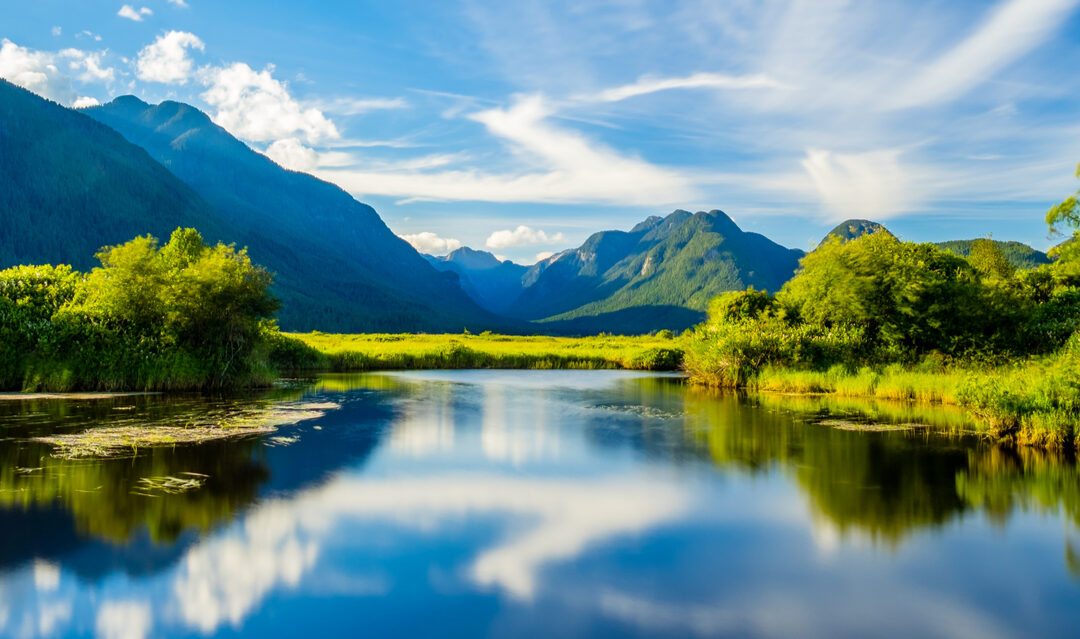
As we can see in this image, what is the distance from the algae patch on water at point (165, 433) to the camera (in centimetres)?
1664

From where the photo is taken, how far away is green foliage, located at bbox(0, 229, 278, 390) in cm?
2819

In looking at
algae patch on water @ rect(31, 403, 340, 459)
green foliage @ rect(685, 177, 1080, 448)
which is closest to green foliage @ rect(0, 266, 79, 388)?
algae patch on water @ rect(31, 403, 340, 459)

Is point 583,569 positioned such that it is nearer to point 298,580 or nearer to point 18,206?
point 298,580

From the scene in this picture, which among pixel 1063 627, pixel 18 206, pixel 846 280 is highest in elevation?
pixel 18 206

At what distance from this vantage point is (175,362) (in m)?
30.6

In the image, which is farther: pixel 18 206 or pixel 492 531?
pixel 18 206

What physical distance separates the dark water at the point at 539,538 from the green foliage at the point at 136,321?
819 centimetres

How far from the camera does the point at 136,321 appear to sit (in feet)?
99.6

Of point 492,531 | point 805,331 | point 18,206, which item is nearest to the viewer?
point 492,531

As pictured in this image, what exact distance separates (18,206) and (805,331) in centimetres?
19342

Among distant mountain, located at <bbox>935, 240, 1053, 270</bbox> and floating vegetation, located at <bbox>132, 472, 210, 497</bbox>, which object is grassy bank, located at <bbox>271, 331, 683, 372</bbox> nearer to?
floating vegetation, located at <bbox>132, 472, 210, 497</bbox>

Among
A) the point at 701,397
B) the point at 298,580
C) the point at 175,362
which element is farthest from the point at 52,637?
the point at 701,397

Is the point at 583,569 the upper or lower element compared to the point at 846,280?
lower

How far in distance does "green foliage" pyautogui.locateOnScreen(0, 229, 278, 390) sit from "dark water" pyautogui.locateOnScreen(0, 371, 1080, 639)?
8.19m
